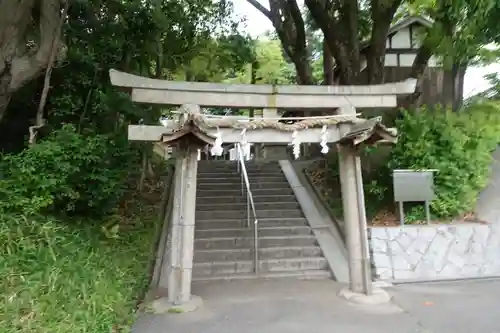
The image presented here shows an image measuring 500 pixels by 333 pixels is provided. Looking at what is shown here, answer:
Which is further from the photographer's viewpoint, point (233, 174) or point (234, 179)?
point (233, 174)

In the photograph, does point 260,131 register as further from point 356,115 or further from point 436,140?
point 436,140

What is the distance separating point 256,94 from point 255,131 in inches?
35.4

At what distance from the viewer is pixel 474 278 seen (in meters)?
8.13

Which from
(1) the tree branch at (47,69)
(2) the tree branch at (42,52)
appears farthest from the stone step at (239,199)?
(2) the tree branch at (42,52)

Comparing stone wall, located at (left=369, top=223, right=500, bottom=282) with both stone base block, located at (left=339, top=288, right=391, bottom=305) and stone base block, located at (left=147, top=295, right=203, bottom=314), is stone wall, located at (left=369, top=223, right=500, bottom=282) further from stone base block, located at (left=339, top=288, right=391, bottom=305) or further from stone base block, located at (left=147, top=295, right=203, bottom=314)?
stone base block, located at (left=147, top=295, right=203, bottom=314)

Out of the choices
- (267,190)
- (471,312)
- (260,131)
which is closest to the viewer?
(471,312)

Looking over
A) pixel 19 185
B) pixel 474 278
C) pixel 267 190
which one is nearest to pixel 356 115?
pixel 474 278

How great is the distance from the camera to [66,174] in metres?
7.45

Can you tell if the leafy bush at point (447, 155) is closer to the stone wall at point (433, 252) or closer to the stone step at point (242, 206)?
the stone wall at point (433, 252)

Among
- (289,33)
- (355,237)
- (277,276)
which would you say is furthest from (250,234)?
(289,33)

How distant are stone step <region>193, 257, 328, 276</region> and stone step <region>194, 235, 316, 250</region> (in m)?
0.50

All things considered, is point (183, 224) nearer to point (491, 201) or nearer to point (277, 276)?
point (277, 276)

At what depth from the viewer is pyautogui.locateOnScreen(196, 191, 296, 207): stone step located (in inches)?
415

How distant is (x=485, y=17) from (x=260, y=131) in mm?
5067
